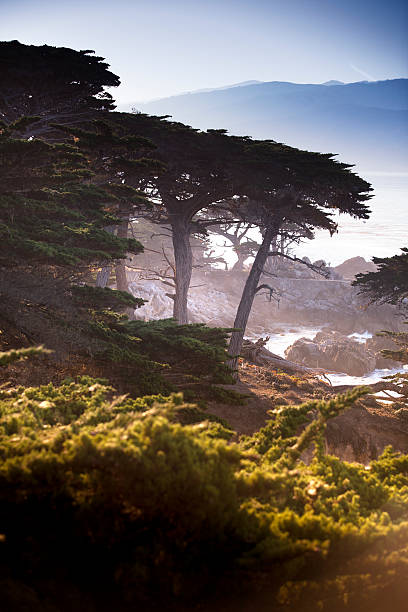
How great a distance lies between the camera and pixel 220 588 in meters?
1.62

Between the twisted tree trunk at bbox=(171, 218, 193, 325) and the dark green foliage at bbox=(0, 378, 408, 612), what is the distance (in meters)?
13.7

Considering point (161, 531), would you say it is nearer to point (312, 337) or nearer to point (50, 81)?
point (50, 81)

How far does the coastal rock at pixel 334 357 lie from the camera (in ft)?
82.1

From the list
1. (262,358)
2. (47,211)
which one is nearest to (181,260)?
(262,358)

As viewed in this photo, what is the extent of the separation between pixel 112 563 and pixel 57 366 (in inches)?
220

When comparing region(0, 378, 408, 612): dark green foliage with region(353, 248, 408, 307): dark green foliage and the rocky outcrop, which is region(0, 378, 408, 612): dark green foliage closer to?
region(353, 248, 408, 307): dark green foliage

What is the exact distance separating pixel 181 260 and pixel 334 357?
14.7 metres

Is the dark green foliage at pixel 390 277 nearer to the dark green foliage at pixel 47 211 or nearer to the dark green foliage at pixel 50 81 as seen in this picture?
the dark green foliage at pixel 47 211

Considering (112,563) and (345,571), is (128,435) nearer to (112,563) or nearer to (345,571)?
(112,563)

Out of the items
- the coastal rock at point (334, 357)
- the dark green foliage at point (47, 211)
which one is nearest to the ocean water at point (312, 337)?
the coastal rock at point (334, 357)

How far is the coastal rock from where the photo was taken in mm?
25031

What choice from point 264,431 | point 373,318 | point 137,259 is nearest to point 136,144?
point 264,431

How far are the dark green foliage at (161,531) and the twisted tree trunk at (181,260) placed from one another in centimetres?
1374

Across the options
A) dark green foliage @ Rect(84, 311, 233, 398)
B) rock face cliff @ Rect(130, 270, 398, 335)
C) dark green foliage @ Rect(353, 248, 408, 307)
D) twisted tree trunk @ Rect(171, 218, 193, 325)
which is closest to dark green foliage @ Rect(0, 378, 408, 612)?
dark green foliage @ Rect(84, 311, 233, 398)
